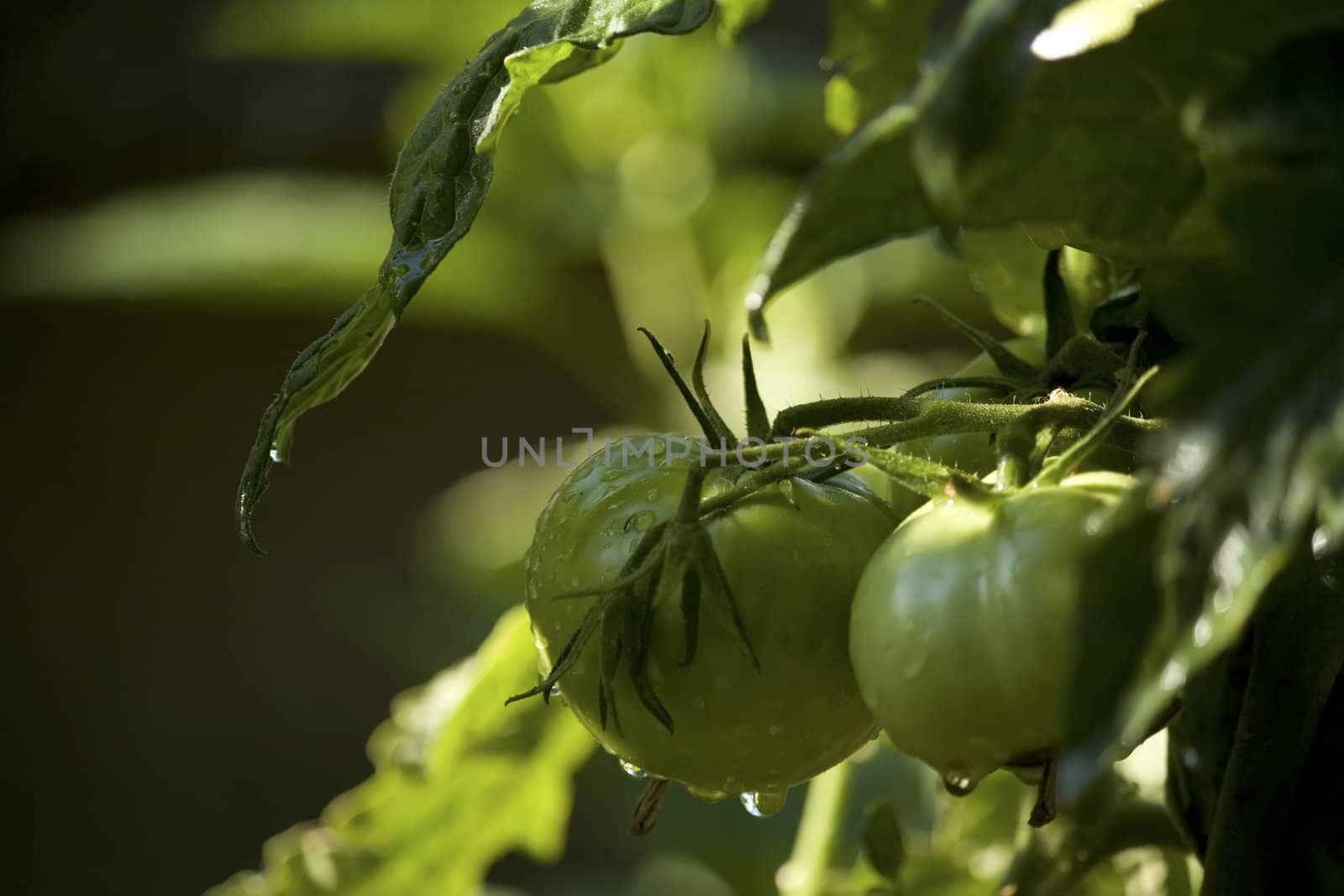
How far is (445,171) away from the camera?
31 centimetres

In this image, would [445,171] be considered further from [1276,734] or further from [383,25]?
[383,25]

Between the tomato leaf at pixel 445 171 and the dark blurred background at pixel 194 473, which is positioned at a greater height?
the tomato leaf at pixel 445 171

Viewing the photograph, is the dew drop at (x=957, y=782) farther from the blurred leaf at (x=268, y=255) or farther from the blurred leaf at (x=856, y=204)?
the blurred leaf at (x=268, y=255)

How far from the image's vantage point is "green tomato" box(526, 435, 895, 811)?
1.00 feet

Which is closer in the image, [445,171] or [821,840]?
[445,171]

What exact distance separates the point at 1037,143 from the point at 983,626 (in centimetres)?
9

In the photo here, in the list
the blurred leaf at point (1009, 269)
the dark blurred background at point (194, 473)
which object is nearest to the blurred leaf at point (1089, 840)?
the blurred leaf at point (1009, 269)

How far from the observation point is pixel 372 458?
9.91 feet

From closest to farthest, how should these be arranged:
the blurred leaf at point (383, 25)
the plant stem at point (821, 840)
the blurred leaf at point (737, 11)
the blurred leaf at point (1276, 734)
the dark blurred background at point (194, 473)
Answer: the blurred leaf at point (1276, 734), the blurred leaf at point (737, 11), the plant stem at point (821, 840), the blurred leaf at point (383, 25), the dark blurred background at point (194, 473)

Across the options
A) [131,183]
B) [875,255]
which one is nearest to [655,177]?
[875,255]

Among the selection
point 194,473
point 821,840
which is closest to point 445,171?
point 821,840

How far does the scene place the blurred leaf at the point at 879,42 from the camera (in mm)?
461

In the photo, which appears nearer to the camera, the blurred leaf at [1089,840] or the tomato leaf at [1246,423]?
the tomato leaf at [1246,423]

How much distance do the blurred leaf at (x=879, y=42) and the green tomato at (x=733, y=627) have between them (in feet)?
0.62
